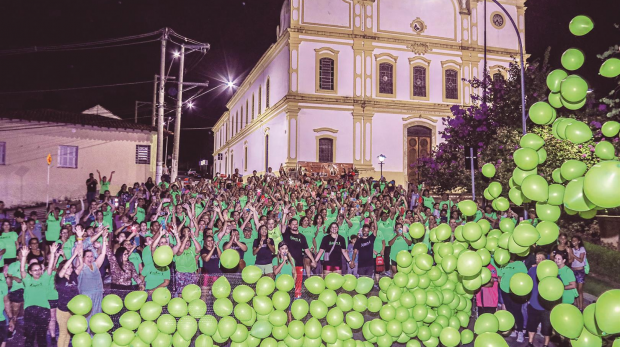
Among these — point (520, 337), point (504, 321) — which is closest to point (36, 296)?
point (504, 321)

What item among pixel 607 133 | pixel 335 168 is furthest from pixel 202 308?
pixel 335 168

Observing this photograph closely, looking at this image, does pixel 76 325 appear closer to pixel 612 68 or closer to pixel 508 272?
pixel 612 68

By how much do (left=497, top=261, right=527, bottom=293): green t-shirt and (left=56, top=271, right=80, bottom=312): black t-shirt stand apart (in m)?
6.81

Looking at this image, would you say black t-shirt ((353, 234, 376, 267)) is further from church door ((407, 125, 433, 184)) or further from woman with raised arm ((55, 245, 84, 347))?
church door ((407, 125, 433, 184))

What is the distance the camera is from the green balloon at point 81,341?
510cm

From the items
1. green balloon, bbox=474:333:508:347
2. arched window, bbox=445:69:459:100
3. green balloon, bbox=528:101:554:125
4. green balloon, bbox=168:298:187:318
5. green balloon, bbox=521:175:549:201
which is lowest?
green balloon, bbox=474:333:508:347

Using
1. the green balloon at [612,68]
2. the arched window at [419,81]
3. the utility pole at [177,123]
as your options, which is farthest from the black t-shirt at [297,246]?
the arched window at [419,81]

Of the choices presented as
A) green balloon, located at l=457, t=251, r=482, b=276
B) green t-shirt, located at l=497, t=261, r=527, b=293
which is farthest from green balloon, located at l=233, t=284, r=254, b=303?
green t-shirt, located at l=497, t=261, r=527, b=293

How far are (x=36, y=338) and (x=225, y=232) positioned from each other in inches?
137

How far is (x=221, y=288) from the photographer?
17.5 feet

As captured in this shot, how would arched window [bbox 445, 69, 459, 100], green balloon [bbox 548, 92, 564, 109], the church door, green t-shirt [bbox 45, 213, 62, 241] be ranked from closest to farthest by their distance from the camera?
green balloon [bbox 548, 92, 564, 109]
green t-shirt [bbox 45, 213, 62, 241]
the church door
arched window [bbox 445, 69, 459, 100]

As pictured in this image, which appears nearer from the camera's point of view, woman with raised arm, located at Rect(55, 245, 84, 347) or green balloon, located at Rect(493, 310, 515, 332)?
green balloon, located at Rect(493, 310, 515, 332)

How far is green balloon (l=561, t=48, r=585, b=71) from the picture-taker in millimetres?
4078

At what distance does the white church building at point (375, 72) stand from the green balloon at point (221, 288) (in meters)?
20.0
